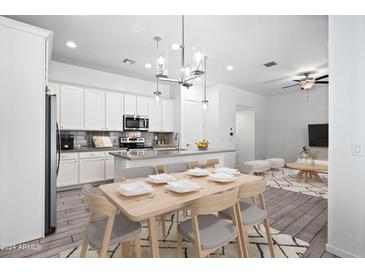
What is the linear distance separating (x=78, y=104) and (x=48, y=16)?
6.41ft

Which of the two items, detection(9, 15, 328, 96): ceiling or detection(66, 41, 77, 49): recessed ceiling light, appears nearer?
detection(9, 15, 328, 96): ceiling

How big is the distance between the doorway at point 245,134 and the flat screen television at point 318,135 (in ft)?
6.34

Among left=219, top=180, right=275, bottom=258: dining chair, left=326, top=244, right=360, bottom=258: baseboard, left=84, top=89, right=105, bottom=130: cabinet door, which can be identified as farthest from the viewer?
left=84, top=89, right=105, bottom=130: cabinet door

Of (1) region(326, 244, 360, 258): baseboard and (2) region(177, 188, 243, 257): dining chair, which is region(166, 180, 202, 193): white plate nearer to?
(2) region(177, 188, 243, 257): dining chair

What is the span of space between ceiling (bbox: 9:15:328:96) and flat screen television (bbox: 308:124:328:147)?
238cm

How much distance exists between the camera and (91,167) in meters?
4.05

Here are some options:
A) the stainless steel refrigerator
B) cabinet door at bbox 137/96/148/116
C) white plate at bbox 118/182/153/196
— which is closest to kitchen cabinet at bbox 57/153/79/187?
the stainless steel refrigerator

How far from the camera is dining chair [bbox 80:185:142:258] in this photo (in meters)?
1.25

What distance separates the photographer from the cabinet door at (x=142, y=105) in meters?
5.03

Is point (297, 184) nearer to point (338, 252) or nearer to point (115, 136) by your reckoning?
point (338, 252)

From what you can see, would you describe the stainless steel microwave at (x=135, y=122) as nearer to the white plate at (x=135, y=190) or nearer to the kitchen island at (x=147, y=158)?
the kitchen island at (x=147, y=158)

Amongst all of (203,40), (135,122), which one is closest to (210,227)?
(203,40)
